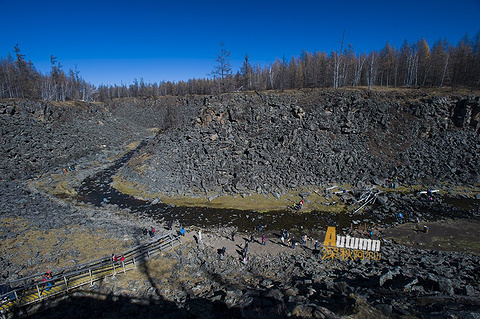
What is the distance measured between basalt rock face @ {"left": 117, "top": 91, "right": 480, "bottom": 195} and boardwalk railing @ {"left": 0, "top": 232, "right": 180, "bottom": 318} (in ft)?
54.6

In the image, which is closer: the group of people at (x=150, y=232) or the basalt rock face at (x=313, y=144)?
the group of people at (x=150, y=232)

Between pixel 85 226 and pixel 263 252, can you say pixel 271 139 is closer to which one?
pixel 263 252

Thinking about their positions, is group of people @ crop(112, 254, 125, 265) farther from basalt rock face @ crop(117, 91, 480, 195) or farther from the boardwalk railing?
basalt rock face @ crop(117, 91, 480, 195)

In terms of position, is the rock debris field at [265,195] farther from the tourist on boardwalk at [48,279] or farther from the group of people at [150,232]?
the tourist on boardwalk at [48,279]

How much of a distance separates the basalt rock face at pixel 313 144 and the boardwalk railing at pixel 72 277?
16.6m

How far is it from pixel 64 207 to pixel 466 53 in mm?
107894

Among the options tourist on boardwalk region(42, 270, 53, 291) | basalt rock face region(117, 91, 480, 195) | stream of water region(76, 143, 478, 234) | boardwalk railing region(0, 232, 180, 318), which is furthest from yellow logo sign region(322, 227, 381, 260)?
tourist on boardwalk region(42, 270, 53, 291)

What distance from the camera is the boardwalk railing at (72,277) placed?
1516 cm

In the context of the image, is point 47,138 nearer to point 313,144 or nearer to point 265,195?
point 265,195

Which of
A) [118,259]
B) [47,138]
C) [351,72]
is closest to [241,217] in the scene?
[118,259]

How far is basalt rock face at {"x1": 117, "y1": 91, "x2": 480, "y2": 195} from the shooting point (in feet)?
131

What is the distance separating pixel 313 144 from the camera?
44.6 m

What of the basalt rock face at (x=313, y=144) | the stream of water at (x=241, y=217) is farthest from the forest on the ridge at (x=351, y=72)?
the stream of water at (x=241, y=217)

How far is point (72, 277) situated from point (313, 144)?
1637 inches
